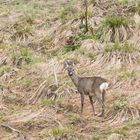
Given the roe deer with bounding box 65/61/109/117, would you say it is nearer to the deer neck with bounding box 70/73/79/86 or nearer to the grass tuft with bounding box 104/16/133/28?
the deer neck with bounding box 70/73/79/86

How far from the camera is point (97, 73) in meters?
14.2

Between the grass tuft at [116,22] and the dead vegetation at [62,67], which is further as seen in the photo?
the grass tuft at [116,22]

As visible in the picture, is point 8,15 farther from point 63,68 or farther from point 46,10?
point 63,68

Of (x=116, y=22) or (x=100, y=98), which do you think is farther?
(x=116, y=22)

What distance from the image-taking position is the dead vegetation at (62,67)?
37.5 feet

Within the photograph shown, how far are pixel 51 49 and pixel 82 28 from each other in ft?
3.67

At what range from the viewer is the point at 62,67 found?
14.7 m

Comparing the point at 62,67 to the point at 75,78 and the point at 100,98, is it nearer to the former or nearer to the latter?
the point at 75,78

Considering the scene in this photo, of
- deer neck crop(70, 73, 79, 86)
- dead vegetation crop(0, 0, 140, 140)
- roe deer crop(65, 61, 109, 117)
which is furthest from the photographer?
deer neck crop(70, 73, 79, 86)

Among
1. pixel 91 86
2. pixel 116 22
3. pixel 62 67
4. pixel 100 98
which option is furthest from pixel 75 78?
pixel 116 22

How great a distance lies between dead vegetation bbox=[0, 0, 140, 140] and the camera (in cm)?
1144

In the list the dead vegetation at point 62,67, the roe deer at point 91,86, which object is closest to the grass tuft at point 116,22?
the dead vegetation at point 62,67

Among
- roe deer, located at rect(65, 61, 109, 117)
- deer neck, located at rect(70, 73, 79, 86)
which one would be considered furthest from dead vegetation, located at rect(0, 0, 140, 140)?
deer neck, located at rect(70, 73, 79, 86)

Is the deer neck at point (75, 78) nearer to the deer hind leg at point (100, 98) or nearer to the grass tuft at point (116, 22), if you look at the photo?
the deer hind leg at point (100, 98)
